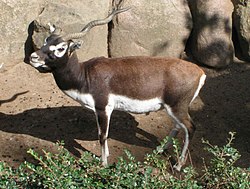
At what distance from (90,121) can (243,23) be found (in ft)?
11.1

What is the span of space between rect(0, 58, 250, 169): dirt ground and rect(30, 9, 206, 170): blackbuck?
0.83m

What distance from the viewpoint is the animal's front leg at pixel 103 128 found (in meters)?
5.89

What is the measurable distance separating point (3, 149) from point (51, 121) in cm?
94

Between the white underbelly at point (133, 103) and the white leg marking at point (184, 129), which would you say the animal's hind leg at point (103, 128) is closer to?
the white underbelly at point (133, 103)

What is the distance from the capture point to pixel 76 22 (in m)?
8.29

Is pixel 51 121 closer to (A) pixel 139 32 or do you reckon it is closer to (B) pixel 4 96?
(B) pixel 4 96

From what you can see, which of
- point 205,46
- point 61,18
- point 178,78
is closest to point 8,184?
point 178,78

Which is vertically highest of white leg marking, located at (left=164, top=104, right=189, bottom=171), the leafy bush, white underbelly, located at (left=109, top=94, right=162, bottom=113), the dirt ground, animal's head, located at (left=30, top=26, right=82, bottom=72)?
animal's head, located at (left=30, top=26, right=82, bottom=72)

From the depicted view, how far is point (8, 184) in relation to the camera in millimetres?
4039

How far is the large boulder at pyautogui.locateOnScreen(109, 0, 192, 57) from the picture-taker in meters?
8.57

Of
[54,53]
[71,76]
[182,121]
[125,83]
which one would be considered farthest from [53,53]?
[182,121]

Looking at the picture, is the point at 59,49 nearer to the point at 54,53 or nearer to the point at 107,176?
the point at 54,53

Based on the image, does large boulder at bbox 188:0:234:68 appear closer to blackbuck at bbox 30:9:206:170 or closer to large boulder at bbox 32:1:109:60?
large boulder at bbox 32:1:109:60

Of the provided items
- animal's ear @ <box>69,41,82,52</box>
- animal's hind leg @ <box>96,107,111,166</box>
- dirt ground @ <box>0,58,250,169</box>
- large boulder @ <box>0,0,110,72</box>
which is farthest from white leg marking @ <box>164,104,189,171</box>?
large boulder @ <box>0,0,110,72</box>
